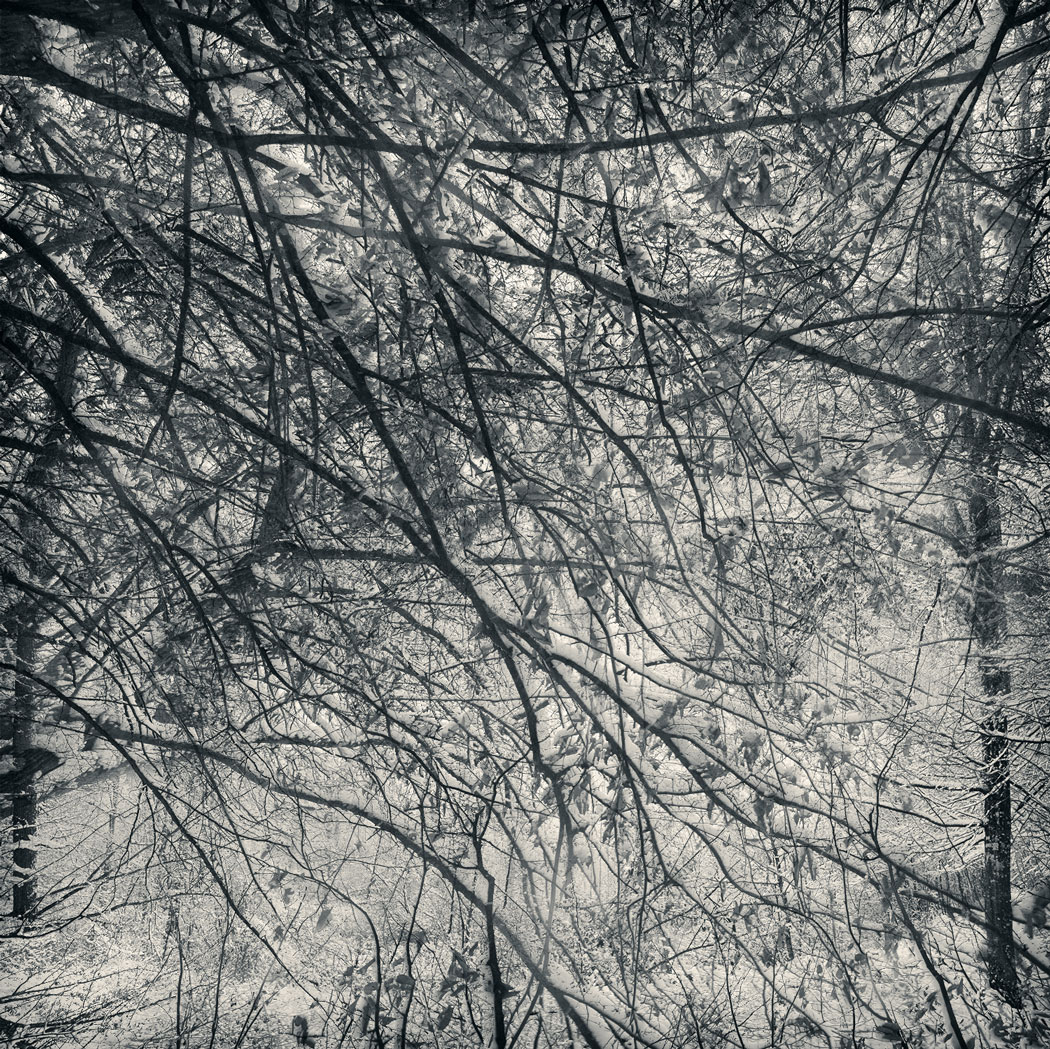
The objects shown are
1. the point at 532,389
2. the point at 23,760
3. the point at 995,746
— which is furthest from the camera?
the point at 995,746

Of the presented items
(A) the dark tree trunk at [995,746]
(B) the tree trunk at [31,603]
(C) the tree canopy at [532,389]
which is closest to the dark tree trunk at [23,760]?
(B) the tree trunk at [31,603]

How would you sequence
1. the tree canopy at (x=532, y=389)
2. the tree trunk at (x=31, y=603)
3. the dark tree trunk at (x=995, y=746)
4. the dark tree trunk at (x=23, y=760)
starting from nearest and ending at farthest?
the tree canopy at (x=532, y=389)
the tree trunk at (x=31, y=603)
the dark tree trunk at (x=23, y=760)
the dark tree trunk at (x=995, y=746)

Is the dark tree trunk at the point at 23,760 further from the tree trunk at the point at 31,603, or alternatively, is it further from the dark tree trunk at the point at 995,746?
the dark tree trunk at the point at 995,746

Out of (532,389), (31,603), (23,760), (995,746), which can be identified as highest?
(532,389)

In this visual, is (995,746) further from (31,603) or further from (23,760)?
(23,760)

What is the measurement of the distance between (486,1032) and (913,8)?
433cm

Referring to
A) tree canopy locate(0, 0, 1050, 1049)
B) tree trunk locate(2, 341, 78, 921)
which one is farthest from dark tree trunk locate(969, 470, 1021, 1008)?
tree trunk locate(2, 341, 78, 921)

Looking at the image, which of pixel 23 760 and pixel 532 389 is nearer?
pixel 532 389

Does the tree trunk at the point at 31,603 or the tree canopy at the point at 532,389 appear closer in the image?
the tree canopy at the point at 532,389

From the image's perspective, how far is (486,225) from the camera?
9.46 feet

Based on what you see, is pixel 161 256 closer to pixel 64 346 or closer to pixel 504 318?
pixel 64 346

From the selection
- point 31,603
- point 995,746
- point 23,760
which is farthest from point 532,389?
point 995,746

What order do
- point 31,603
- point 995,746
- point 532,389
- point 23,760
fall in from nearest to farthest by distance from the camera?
1. point 532,389
2. point 31,603
3. point 23,760
4. point 995,746

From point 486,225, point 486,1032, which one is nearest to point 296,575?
point 486,225
